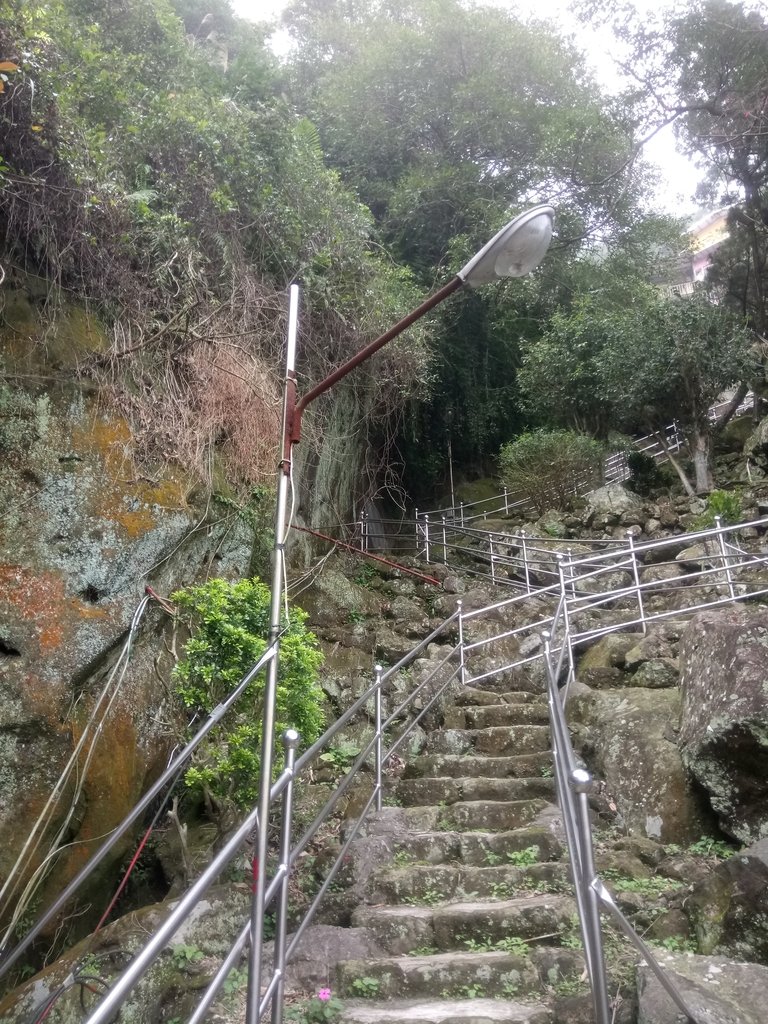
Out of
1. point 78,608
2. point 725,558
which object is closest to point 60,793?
point 78,608

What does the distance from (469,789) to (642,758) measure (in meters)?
1.00

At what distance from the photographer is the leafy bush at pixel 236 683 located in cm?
368

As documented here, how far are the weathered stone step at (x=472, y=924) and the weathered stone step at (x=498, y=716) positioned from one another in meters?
1.83

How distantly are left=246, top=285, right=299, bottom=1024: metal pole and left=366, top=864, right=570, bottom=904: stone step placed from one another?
1.40 meters

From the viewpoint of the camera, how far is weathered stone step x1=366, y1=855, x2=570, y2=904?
10.8ft

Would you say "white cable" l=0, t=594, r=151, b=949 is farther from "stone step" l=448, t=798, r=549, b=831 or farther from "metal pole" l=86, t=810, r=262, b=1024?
"metal pole" l=86, t=810, r=262, b=1024

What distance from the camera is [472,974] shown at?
2744 mm

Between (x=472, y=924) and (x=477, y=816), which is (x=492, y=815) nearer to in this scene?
(x=477, y=816)

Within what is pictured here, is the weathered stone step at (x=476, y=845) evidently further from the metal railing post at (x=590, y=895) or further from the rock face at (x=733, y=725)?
the metal railing post at (x=590, y=895)

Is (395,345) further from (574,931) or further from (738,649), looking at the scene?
(574,931)

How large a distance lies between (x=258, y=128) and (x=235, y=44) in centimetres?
779

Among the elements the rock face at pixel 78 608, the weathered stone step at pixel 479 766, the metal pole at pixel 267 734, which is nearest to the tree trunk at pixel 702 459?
the weathered stone step at pixel 479 766

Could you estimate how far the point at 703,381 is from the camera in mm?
10328

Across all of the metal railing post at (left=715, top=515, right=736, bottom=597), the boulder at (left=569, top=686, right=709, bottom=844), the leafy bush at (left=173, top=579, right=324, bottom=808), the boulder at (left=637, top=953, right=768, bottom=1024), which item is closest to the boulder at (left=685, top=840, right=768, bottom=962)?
the boulder at (left=637, top=953, right=768, bottom=1024)
